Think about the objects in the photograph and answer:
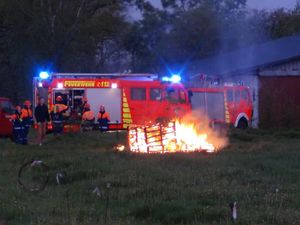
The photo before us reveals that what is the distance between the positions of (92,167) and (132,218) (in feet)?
18.5

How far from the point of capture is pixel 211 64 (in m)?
41.6

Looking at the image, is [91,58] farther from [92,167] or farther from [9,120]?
[92,167]

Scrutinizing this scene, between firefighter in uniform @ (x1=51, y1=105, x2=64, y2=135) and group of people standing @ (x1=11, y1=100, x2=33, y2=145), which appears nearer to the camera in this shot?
group of people standing @ (x1=11, y1=100, x2=33, y2=145)

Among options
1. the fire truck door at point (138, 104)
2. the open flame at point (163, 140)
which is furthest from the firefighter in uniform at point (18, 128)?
the fire truck door at point (138, 104)

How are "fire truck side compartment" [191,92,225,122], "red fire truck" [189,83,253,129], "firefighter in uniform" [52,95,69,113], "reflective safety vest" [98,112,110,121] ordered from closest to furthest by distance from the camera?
"reflective safety vest" [98,112,110,121] < "firefighter in uniform" [52,95,69,113] < "fire truck side compartment" [191,92,225,122] < "red fire truck" [189,83,253,129]

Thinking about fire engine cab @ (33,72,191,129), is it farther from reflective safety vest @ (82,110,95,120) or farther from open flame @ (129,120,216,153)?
open flame @ (129,120,216,153)

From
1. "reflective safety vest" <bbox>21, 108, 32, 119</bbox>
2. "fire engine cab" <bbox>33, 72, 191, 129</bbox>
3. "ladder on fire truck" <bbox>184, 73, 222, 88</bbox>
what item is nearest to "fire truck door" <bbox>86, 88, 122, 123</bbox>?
"fire engine cab" <bbox>33, 72, 191, 129</bbox>

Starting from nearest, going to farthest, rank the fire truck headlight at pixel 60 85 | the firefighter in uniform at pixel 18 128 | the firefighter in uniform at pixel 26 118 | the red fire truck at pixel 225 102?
→ the firefighter in uniform at pixel 18 128 → the firefighter in uniform at pixel 26 118 → the fire truck headlight at pixel 60 85 → the red fire truck at pixel 225 102

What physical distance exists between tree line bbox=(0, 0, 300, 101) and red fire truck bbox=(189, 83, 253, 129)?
15140 mm

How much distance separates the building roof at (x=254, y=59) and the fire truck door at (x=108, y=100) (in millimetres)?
7596

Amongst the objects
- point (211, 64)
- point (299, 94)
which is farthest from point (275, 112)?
point (211, 64)

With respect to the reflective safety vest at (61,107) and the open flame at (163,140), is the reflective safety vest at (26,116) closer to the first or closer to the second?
the reflective safety vest at (61,107)

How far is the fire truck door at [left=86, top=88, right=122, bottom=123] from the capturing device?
1184 inches

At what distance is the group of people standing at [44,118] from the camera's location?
25.2 meters
